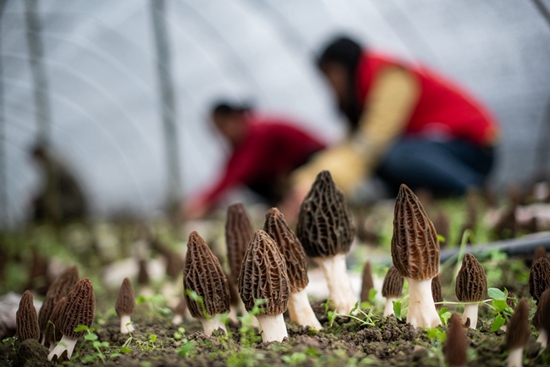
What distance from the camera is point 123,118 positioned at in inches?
470

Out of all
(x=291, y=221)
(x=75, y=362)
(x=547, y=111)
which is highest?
(x=547, y=111)

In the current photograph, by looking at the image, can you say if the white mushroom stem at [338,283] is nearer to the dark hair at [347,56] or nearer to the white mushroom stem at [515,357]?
the white mushroom stem at [515,357]

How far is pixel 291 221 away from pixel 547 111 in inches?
207

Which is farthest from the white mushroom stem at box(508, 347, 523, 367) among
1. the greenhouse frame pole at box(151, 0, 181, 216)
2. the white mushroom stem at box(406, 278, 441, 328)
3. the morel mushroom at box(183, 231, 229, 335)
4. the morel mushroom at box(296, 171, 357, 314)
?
the greenhouse frame pole at box(151, 0, 181, 216)

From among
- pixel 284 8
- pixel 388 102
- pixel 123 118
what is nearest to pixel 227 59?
pixel 284 8

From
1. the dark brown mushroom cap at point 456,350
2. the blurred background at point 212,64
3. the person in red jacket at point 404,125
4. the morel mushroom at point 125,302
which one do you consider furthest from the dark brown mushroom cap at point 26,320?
the blurred background at point 212,64

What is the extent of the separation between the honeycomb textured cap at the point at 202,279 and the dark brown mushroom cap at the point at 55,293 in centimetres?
60

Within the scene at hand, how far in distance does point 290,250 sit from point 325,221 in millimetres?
183

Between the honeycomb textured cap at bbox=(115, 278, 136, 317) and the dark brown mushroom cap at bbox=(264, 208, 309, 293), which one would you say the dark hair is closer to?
the dark brown mushroom cap at bbox=(264, 208, 309, 293)

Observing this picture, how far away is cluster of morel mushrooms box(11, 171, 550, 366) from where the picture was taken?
1.39 metres

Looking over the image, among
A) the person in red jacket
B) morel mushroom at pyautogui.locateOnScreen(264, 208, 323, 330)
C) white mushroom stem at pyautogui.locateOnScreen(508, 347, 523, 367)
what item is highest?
the person in red jacket

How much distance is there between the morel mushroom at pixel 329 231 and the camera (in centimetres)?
163

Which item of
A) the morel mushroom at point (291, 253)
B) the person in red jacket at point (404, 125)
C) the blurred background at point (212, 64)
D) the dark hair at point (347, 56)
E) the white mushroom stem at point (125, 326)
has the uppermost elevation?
the blurred background at point (212, 64)

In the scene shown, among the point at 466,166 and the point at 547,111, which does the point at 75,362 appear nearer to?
the point at 466,166
